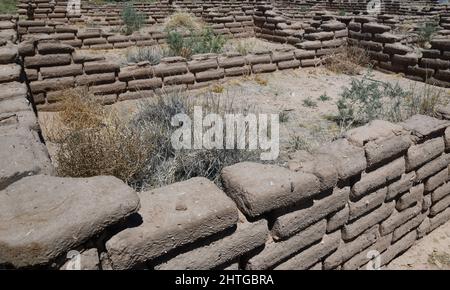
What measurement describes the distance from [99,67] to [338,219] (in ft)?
14.0

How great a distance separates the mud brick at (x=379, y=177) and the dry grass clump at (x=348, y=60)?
4789 mm

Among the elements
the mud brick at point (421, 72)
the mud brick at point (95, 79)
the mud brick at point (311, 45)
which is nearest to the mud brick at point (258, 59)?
the mud brick at point (311, 45)

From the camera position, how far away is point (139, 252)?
6.30ft

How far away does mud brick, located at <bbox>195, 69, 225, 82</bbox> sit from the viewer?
258 inches

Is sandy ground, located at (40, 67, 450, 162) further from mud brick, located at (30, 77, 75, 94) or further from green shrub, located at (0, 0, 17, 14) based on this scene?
green shrub, located at (0, 0, 17, 14)

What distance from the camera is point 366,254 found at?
3271mm

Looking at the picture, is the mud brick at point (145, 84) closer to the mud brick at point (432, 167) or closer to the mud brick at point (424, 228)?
the mud brick at point (432, 167)

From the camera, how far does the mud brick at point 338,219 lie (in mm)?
2838

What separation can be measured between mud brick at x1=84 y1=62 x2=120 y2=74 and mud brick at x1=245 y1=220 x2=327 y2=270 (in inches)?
165

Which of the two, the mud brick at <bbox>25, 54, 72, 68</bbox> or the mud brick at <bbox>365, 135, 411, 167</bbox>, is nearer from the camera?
the mud brick at <bbox>365, 135, 411, 167</bbox>

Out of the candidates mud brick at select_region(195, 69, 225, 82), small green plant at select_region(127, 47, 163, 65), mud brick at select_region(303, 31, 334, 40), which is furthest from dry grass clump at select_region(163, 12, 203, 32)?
mud brick at select_region(195, 69, 225, 82)
